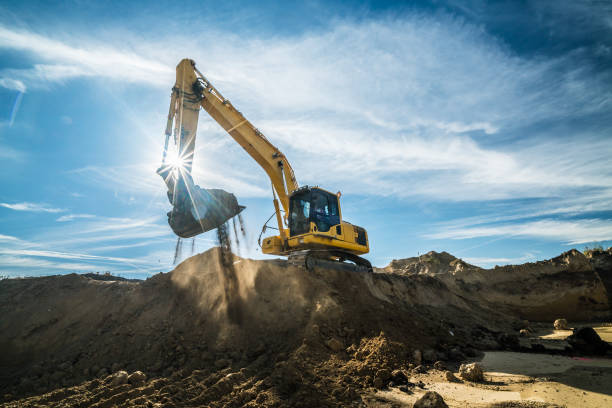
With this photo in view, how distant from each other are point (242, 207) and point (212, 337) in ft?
12.7

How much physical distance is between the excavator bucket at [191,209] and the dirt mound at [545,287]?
1368 centimetres

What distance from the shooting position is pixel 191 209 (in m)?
8.49

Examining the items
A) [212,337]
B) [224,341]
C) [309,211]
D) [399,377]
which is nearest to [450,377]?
[399,377]

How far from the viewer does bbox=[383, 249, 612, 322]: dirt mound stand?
16.5m

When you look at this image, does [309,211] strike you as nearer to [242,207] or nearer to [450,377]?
[242,207]

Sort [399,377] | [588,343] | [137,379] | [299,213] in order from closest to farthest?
[137,379]
[399,377]
[588,343]
[299,213]

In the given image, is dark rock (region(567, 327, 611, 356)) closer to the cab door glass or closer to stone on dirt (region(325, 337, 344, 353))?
stone on dirt (region(325, 337, 344, 353))

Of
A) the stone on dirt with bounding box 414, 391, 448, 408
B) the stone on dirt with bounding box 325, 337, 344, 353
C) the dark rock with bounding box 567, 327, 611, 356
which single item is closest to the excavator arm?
the stone on dirt with bounding box 325, 337, 344, 353

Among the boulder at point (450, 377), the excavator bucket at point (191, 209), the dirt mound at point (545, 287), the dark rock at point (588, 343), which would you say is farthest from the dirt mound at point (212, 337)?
the dirt mound at point (545, 287)

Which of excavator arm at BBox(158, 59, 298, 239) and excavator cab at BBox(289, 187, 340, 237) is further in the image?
excavator cab at BBox(289, 187, 340, 237)

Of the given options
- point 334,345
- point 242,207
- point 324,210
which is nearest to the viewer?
point 334,345

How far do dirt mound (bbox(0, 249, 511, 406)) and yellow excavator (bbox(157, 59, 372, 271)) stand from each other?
1.36 meters

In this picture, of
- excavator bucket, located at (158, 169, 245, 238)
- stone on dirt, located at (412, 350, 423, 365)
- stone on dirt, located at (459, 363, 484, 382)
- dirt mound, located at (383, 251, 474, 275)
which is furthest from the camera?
dirt mound, located at (383, 251, 474, 275)

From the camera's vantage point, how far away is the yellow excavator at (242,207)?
8656 mm
